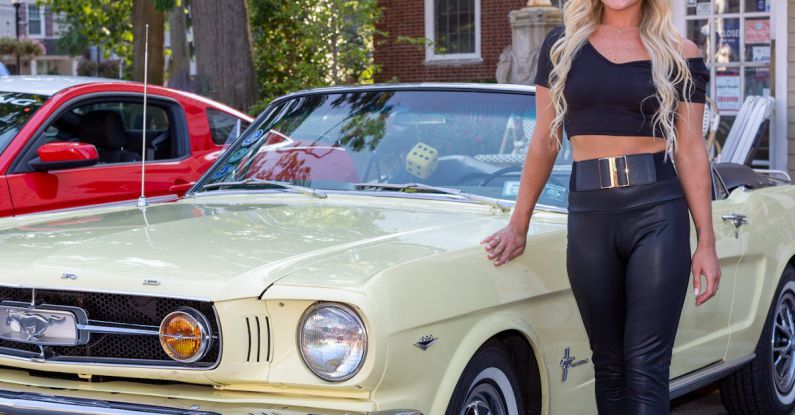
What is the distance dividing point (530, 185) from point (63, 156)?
3.14 m

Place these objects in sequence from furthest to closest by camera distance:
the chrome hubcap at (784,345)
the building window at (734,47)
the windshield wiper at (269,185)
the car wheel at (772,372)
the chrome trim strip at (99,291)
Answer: the building window at (734,47) < the chrome hubcap at (784,345) < the car wheel at (772,372) < the windshield wiper at (269,185) < the chrome trim strip at (99,291)

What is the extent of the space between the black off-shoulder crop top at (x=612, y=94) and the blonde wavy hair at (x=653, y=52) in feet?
0.08

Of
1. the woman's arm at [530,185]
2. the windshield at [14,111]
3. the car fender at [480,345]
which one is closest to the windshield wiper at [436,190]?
the woman's arm at [530,185]

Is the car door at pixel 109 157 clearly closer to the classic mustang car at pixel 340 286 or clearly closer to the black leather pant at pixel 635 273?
the classic mustang car at pixel 340 286

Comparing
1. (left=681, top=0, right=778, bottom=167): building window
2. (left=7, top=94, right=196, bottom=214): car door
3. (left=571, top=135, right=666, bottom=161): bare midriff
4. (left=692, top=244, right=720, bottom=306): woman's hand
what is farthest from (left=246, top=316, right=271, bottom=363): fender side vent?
(left=681, top=0, right=778, bottom=167): building window

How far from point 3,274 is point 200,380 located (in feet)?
2.50

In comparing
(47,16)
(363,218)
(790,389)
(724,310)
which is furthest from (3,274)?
(47,16)

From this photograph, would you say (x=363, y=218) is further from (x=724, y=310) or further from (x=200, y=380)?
(x=724, y=310)

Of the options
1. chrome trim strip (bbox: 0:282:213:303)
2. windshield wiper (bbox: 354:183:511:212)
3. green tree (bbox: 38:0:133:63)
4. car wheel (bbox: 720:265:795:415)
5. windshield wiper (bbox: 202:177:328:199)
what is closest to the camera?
chrome trim strip (bbox: 0:282:213:303)

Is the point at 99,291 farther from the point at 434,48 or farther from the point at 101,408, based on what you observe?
the point at 434,48

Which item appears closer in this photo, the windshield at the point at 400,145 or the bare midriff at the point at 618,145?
the bare midriff at the point at 618,145

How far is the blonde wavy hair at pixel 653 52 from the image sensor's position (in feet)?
11.8

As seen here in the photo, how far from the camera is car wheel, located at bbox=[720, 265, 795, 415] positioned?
5.48 m

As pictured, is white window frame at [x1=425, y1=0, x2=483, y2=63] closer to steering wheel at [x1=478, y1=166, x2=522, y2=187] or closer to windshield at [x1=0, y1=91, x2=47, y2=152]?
windshield at [x1=0, y1=91, x2=47, y2=152]
